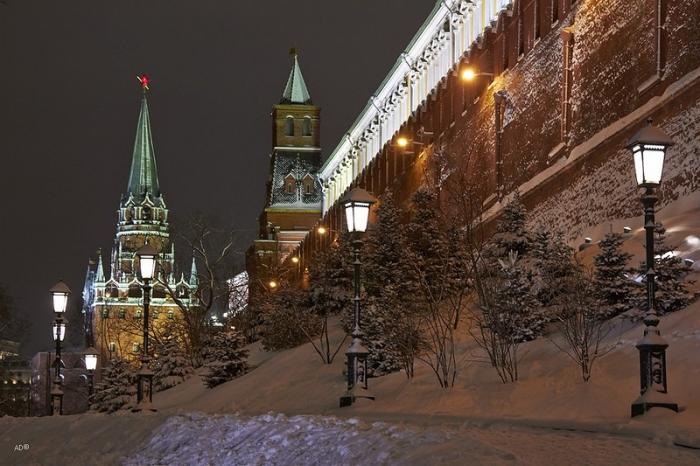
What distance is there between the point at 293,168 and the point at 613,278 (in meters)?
85.7

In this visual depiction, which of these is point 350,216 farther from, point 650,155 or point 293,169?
point 293,169

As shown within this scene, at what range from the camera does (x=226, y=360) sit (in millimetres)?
35594

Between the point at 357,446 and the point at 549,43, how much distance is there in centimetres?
2761

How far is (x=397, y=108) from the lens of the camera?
66.9m

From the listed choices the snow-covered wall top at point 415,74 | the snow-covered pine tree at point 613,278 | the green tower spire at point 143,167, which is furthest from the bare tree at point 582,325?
the green tower spire at point 143,167

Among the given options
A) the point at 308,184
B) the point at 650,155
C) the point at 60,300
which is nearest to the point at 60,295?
the point at 60,300

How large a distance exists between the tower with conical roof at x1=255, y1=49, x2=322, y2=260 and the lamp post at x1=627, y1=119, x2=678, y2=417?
87915 millimetres

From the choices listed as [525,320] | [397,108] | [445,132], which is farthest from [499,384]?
[397,108]

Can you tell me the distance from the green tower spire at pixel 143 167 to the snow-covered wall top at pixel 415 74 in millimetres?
83384

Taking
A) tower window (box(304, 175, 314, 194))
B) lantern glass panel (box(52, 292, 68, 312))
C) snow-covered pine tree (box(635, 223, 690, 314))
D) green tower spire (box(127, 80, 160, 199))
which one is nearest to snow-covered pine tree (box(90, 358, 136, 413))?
lantern glass panel (box(52, 292, 68, 312))

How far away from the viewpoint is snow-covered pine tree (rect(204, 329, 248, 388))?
116 feet

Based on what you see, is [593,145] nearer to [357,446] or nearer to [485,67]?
[485,67]

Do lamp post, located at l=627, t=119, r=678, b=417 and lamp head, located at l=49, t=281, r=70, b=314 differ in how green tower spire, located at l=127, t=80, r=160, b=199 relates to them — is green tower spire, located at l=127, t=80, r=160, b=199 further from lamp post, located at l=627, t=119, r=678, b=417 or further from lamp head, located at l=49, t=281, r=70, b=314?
lamp post, located at l=627, t=119, r=678, b=417

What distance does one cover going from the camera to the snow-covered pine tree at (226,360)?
35438 millimetres
